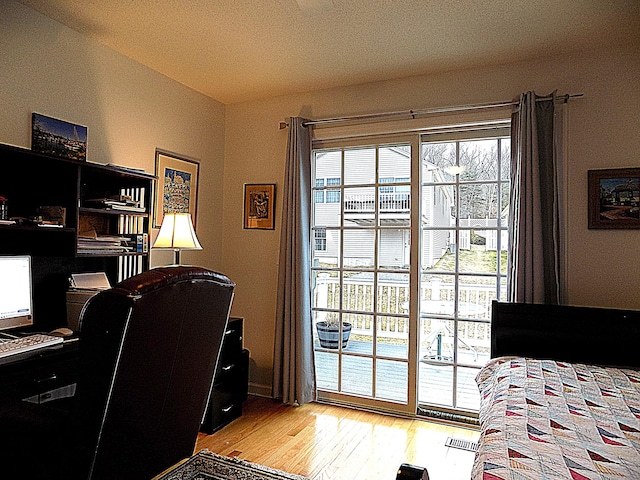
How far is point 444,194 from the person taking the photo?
357cm

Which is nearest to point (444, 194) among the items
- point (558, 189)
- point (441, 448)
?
point (558, 189)

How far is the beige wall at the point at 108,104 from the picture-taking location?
8.49 feet

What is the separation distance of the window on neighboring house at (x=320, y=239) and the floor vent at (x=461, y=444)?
1.72m

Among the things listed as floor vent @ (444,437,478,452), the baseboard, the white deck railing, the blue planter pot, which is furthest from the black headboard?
the baseboard

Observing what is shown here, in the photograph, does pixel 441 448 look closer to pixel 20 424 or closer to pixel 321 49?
pixel 20 424

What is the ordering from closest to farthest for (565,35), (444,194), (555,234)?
(565,35)
(555,234)
(444,194)

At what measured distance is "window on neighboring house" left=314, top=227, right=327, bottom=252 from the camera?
3.95m

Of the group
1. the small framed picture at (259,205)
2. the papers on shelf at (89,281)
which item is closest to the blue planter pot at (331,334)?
the small framed picture at (259,205)

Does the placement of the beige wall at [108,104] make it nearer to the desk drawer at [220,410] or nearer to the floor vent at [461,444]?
the desk drawer at [220,410]

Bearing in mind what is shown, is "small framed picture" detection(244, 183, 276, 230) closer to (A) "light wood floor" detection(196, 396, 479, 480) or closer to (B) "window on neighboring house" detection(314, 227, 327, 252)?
(B) "window on neighboring house" detection(314, 227, 327, 252)

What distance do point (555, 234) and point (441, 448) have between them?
1.57m

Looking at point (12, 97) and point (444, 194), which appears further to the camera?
point (444, 194)

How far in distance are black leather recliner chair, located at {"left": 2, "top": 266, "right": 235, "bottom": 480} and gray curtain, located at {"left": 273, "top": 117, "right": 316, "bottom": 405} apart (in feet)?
5.76

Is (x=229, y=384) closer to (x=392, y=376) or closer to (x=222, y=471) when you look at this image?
(x=222, y=471)
